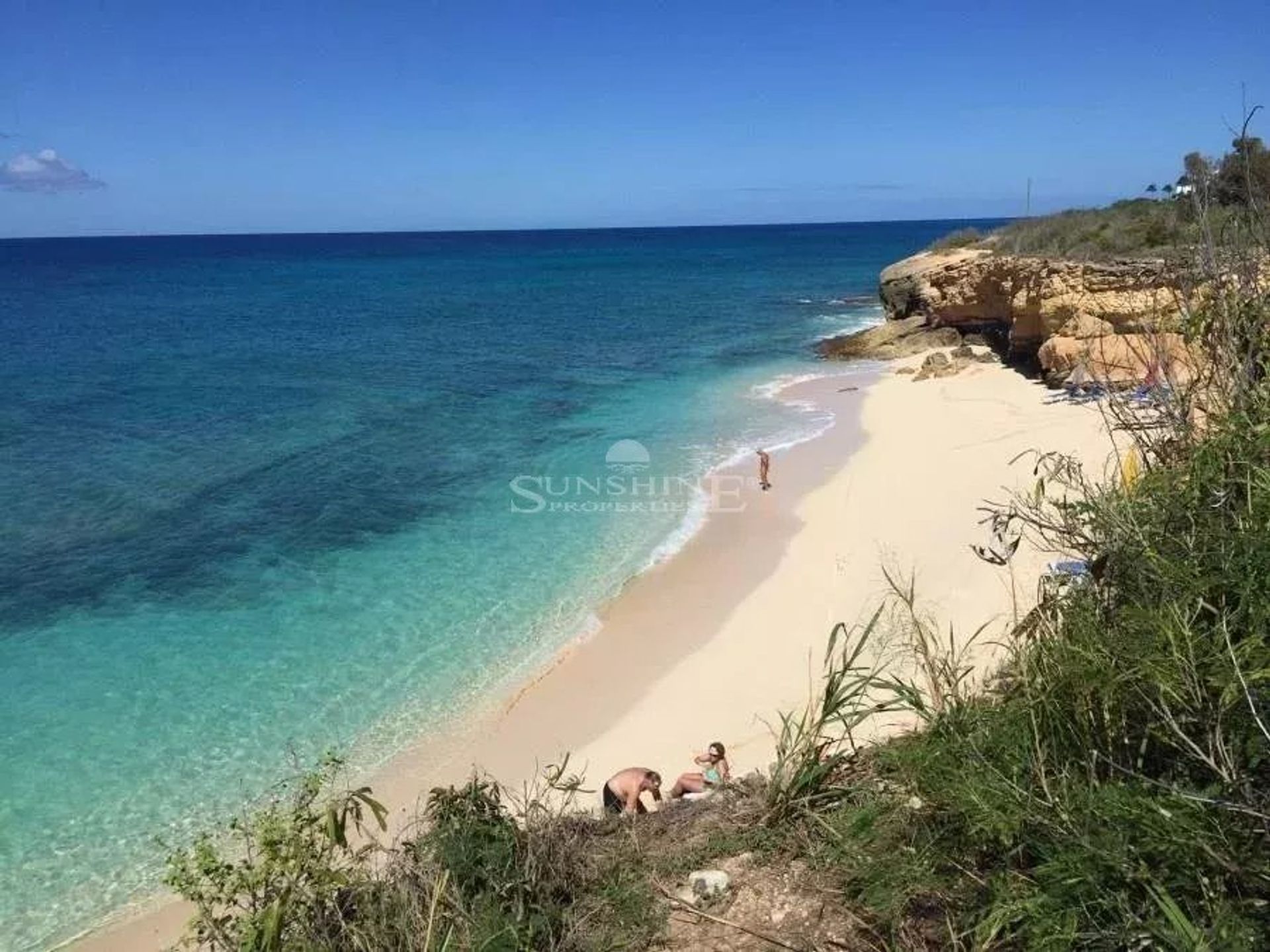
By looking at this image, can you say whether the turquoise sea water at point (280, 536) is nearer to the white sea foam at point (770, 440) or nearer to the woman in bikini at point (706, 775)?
the white sea foam at point (770, 440)

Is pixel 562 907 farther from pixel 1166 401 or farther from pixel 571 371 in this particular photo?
pixel 571 371

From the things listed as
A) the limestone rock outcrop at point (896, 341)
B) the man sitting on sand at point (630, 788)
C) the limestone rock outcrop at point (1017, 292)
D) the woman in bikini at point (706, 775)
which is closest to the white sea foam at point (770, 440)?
the limestone rock outcrop at point (896, 341)

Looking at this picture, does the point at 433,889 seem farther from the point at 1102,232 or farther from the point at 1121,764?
the point at 1102,232

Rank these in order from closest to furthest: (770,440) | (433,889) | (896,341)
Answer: (433,889)
(770,440)
(896,341)

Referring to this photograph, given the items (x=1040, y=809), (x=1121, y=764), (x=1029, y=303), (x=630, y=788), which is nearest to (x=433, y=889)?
(x=1040, y=809)

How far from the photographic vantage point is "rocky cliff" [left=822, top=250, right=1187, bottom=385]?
19.0 meters

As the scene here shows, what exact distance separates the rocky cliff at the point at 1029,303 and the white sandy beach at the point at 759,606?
2072 millimetres

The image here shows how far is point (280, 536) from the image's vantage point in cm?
1532

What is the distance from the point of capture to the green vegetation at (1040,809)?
112 inches

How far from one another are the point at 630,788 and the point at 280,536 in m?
10.2

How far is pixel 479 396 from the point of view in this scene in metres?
26.7

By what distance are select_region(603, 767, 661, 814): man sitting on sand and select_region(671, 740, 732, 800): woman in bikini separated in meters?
0.18

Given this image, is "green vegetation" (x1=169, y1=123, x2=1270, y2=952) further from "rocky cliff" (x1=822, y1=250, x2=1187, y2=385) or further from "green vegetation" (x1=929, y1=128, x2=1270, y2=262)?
"green vegetation" (x1=929, y1=128, x2=1270, y2=262)

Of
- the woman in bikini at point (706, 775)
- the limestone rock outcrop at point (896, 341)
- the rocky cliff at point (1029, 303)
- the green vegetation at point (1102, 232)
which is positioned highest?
the green vegetation at point (1102, 232)
